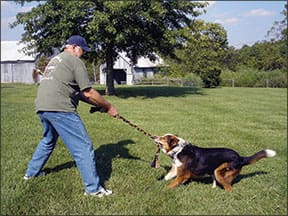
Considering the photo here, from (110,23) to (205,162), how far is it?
1498 centimetres

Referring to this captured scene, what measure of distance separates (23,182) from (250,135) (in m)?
6.50

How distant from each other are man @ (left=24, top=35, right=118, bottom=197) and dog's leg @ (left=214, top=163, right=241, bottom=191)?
1.65 m

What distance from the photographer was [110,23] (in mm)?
18719

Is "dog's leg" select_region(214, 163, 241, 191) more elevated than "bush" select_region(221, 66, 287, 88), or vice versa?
"bush" select_region(221, 66, 287, 88)

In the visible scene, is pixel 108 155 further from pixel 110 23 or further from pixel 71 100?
pixel 110 23

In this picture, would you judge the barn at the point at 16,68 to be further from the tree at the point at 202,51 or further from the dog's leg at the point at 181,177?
the dog's leg at the point at 181,177

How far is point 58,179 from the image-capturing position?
5.53 m

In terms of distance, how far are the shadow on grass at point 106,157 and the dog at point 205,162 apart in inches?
49.3

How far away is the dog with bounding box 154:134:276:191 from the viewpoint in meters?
5.03

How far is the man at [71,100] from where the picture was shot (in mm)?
4613

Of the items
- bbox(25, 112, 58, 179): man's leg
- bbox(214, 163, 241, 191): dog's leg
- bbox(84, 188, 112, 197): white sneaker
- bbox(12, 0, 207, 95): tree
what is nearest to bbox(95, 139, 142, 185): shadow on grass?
bbox(84, 188, 112, 197): white sneaker

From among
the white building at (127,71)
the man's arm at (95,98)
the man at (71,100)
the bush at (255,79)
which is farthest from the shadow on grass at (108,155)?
the white building at (127,71)

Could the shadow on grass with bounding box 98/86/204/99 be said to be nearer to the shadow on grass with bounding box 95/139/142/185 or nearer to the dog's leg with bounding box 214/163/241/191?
the shadow on grass with bounding box 95/139/142/185

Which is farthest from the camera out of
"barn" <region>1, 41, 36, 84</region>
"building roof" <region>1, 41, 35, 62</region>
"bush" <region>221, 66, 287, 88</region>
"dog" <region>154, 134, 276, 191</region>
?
"building roof" <region>1, 41, 35, 62</region>
